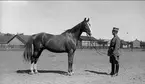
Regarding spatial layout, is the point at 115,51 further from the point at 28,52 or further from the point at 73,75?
the point at 28,52

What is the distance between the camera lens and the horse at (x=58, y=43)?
823cm

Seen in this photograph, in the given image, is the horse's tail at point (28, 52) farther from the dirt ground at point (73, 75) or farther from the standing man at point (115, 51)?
the standing man at point (115, 51)

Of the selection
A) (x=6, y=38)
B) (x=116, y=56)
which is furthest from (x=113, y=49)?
(x=6, y=38)

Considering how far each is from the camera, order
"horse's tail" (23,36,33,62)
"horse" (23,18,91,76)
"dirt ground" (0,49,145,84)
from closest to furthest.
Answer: "dirt ground" (0,49,145,84), "horse" (23,18,91,76), "horse's tail" (23,36,33,62)

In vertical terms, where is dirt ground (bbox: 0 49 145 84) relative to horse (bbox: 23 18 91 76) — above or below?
below

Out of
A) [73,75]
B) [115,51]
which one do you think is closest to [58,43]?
[73,75]

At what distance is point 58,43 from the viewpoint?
826 cm

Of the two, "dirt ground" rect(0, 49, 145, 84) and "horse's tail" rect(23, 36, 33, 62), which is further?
"horse's tail" rect(23, 36, 33, 62)

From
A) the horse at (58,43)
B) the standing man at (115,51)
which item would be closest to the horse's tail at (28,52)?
the horse at (58,43)

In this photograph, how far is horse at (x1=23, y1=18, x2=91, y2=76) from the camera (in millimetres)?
8227

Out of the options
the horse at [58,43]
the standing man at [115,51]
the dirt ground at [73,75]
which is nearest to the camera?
the dirt ground at [73,75]

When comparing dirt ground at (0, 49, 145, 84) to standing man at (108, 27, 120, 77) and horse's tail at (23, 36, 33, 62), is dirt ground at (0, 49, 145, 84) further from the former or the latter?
horse's tail at (23, 36, 33, 62)

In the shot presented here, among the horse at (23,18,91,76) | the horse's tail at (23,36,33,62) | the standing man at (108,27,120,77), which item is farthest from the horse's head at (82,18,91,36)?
the horse's tail at (23,36,33,62)

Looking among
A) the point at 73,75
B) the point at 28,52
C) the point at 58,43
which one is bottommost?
the point at 73,75
